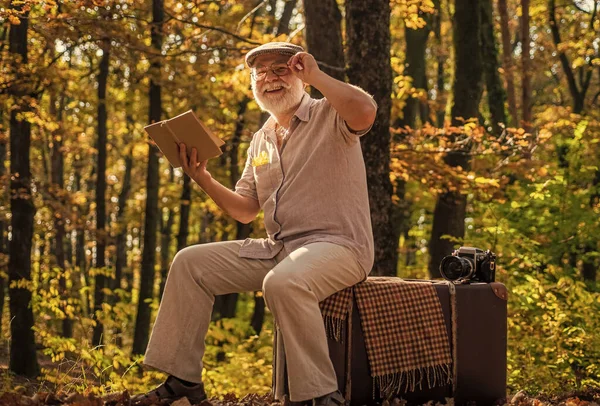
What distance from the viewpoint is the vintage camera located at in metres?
5.08

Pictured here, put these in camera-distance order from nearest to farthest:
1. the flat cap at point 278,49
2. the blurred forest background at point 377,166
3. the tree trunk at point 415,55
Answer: the flat cap at point 278,49
the blurred forest background at point 377,166
the tree trunk at point 415,55

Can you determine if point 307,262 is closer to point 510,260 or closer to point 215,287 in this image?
point 215,287

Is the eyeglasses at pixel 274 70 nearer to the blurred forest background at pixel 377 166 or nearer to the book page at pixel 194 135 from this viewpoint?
the book page at pixel 194 135

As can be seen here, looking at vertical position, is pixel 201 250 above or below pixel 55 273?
above

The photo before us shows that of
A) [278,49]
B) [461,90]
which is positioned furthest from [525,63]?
[278,49]

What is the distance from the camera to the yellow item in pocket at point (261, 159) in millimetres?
4956

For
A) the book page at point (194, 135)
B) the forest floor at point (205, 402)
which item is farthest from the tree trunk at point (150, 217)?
the book page at point (194, 135)

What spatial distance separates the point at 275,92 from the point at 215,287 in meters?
1.11

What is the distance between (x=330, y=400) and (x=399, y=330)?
0.66m

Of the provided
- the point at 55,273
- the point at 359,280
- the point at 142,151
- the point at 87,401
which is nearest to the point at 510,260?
the point at 55,273

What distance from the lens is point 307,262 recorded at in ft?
14.3

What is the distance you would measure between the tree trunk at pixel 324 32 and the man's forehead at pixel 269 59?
4097mm

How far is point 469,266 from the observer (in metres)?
5.09

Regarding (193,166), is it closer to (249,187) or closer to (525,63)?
(249,187)
